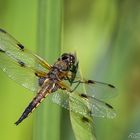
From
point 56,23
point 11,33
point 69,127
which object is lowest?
point 69,127

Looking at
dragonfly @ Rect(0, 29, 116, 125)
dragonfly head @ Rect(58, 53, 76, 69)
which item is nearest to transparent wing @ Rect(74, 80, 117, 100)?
dragonfly @ Rect(0, 29, 116, 125)

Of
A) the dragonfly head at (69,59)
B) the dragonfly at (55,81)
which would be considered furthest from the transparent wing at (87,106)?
the dragonfly head at (69,59)

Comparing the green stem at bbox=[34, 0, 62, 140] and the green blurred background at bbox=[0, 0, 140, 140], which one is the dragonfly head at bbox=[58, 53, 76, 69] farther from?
the green stem at bbox=[34, 0, 62, 140]

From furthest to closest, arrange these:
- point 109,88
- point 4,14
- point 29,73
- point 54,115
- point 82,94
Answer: point 29,73 → point 4,14 → point 82,94 → point 109,88 → point 54,115

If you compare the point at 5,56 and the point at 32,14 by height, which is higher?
the point at 32,14

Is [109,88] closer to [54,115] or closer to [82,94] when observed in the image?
[82,94]

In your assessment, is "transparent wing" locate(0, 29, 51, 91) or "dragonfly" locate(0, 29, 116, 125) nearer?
"dragonfly" locate(0, 29, 116, 125)

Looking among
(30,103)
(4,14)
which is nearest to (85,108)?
(30,103)

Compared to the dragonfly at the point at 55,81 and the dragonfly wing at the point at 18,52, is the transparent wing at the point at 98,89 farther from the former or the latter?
the dragonfly wing at the point at 18,52
